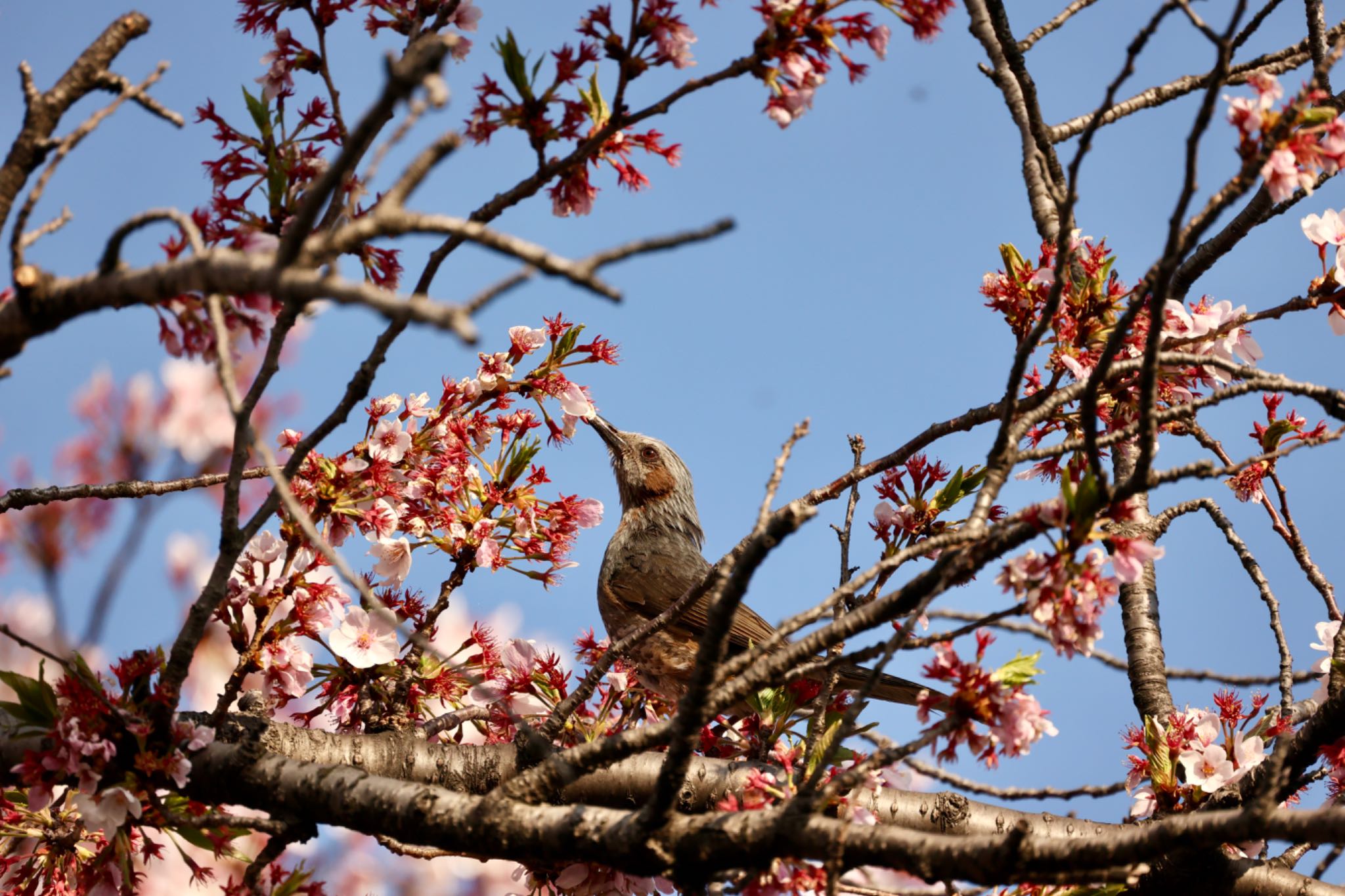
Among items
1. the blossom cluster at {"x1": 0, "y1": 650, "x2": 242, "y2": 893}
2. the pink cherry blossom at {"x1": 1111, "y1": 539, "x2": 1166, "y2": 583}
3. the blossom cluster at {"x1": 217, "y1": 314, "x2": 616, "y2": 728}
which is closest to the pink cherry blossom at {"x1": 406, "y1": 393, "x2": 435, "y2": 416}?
the blossom cluster at {"x1": 217, "y1": 314, "x2": 616, "y2": 728}

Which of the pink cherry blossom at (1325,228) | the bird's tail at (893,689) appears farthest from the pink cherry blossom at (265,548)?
the pink cherry blossom at (1325,228)

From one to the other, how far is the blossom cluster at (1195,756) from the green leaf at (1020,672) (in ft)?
4.10

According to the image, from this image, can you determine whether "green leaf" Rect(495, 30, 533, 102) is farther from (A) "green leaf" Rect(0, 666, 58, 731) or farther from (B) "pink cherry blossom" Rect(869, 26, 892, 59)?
(A) "green leaf" Rect(0, 666, 58, 731)

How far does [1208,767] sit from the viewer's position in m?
3.52

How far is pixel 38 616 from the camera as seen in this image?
6.21 m

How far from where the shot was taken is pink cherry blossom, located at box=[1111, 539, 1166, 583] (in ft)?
7.63

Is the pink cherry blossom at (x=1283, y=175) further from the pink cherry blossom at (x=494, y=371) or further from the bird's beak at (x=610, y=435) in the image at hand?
the bird's beak at (x=610, y=435)

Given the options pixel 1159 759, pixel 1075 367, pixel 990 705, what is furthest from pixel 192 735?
pixel 1159 759

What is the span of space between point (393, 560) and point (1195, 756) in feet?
9.26

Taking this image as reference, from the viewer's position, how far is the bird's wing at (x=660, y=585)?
6.76 m

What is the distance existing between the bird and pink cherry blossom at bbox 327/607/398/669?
1823 mm

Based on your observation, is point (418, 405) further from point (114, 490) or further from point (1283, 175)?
point (1283, 175)

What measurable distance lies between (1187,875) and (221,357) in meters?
3.32

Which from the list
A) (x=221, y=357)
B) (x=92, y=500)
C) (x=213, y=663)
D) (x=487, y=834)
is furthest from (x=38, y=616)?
(x=221, y=357)
